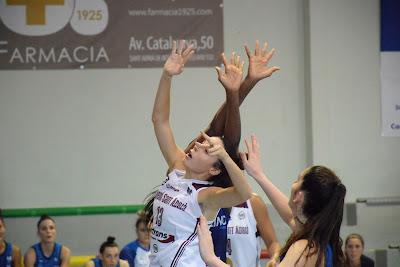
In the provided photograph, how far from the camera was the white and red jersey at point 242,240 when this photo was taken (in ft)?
14.5

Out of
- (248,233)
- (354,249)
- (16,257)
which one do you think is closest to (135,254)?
(16,257)

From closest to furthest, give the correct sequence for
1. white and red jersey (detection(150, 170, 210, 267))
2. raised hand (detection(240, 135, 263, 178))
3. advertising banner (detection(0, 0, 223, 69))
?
raised hand (detection(240, 135, 263, 178)), white and red jersey (detection(150, 170, 210, 267)), advertising banner (detection(0, 0, 223, 69))

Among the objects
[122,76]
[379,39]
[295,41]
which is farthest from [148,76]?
[379,39]

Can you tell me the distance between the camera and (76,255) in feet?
26.3

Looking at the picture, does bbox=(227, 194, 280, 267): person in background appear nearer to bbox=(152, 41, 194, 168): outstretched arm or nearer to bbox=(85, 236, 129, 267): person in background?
bbox=(152, 41, 194, 168): outstretched arm

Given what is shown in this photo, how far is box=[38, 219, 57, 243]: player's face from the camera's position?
725 centimetres

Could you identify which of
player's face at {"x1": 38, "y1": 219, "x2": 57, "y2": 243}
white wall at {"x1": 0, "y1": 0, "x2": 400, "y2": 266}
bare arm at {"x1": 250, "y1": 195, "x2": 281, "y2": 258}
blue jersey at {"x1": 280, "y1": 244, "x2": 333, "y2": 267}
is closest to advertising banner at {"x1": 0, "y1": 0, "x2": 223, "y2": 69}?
white wall at {"x1": 0, "y1": 0, "x2": 400, "y2": 266}

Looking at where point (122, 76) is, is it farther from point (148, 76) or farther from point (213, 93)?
point (213, 93)

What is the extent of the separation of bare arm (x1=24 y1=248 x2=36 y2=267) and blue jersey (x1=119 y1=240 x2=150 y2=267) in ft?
2.56

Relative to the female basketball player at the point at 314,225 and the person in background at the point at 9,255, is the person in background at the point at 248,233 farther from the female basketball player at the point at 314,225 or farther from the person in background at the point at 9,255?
the person in background at the point at 9,255

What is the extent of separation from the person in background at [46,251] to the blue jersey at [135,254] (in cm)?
52

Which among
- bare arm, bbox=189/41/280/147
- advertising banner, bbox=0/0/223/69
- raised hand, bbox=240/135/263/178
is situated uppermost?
advertising banner, bbox=0/0/223/69

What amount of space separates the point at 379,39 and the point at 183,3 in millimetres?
2043

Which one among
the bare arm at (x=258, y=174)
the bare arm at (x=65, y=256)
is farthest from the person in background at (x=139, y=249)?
the bare arm at (x=258, y=174)
